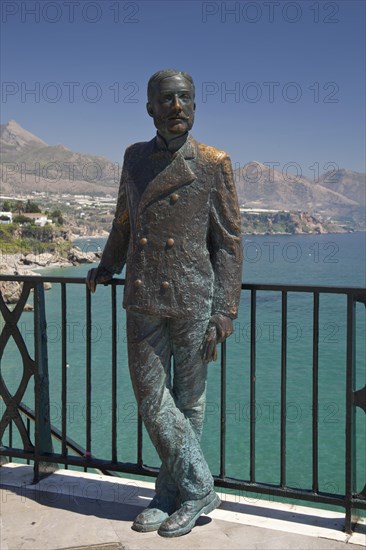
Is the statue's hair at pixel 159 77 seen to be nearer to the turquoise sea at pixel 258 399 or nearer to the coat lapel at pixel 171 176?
the coat lapel at pixel 171 176

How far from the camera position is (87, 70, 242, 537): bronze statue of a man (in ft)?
10.8

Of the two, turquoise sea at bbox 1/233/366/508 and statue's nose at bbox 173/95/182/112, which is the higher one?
statue's nose at bbox 173/95/182/112

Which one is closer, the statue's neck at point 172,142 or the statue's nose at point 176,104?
the statue's nose at point 176,104

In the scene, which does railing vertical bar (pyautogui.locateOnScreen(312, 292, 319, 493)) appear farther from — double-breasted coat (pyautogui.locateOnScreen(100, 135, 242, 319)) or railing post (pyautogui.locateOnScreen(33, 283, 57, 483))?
railing post (pyautogui.locateOnScreen(33, 283, 57, 483))

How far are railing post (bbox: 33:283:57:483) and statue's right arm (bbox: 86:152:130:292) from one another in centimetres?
54

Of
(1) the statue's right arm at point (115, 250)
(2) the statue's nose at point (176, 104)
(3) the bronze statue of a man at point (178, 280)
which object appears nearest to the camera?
(2) the statue's nose at point (176, 104)

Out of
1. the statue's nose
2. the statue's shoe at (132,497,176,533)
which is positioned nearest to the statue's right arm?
the statue's nose

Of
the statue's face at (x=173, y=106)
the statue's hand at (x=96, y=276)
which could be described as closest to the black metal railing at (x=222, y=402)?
the statue's hand at (x=96, y=276)

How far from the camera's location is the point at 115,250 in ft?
12.1

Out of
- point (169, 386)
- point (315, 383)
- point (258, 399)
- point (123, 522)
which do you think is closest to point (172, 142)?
point (169, 386)

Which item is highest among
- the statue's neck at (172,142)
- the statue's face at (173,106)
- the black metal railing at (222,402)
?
the statue's face at (173,106)

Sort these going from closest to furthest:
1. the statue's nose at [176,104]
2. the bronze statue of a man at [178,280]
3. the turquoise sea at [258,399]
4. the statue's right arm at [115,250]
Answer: the statue's nose at [176,104]
the bronze statue of a man at [178,280]
the statue's right arm at [115,250]
the turquoise sea at [258,399]

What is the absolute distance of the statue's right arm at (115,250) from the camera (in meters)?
3.64

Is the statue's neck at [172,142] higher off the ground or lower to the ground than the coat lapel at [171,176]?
higher
